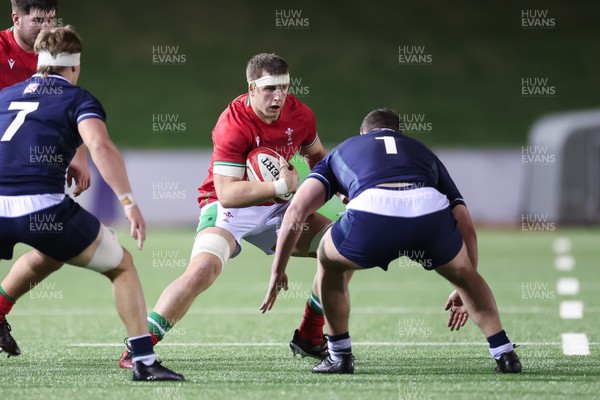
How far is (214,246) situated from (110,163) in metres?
1.51

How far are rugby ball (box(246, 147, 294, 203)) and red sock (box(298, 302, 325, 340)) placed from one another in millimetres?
945

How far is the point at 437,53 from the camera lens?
28.5 m

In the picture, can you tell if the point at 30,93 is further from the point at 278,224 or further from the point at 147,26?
the point at 147,26

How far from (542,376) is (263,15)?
25351 millimetres

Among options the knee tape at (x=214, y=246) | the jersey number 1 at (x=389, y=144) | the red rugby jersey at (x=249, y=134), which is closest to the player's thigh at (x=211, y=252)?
the knee tape at (x=214, y=246)

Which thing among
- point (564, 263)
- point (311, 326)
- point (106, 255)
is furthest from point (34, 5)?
point (564, 263)

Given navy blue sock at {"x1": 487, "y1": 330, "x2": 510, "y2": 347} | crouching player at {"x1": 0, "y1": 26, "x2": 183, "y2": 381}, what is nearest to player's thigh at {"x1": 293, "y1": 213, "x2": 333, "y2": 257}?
navy blue sock at {"x1": 487, "y1": 330, "x2": 510, "y2": 347}

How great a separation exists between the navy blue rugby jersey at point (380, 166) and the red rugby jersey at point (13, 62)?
2229mm

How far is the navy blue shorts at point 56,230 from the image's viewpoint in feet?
16.8

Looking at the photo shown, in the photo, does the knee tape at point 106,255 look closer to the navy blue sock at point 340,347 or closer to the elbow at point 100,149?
the elbow at point 100,149

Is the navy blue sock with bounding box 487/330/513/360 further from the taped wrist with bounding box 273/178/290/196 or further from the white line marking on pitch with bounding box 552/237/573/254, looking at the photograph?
the white line marking on pitch with bounding box 552/237/573/254

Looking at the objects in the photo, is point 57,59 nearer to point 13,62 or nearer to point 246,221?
point 13,62

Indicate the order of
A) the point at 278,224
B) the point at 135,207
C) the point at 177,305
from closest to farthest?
the point at 135,207
the point at 177,305
the point at 278,224

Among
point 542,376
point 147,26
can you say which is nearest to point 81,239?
point 542,376
